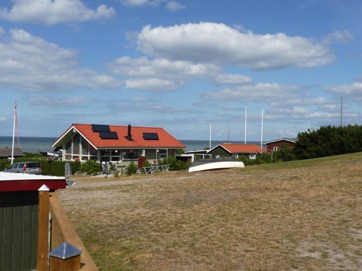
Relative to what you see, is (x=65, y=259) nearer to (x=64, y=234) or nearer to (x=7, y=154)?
(x=64, y=234)

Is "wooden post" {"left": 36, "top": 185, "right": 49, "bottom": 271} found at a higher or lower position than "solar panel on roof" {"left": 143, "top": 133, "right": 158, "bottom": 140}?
lower

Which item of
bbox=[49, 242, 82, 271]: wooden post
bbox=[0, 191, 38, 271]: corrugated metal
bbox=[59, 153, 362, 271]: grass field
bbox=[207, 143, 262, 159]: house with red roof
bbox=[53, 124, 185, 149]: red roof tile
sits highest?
bbox=[53, 124, 185, 149]: red roof tile

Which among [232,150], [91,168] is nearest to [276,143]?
[232,150]

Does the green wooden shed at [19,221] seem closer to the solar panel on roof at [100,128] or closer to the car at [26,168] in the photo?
the car at [26,168]

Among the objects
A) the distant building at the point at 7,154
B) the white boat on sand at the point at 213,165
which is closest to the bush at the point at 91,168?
the white boat on sand at the point at 213,165

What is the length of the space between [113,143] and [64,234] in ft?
145

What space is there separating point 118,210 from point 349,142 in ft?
109

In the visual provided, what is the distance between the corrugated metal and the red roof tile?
130 ft

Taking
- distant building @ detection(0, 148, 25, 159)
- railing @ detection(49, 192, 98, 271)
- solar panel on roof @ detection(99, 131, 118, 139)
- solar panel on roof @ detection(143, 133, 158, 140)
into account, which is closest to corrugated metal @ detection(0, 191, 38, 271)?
railing @ detection(49, 192, 98, 271)

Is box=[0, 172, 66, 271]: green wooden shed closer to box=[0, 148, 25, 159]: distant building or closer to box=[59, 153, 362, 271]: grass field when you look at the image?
box=[59, 153, 362, 271]: grass field

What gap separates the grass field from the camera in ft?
23.2

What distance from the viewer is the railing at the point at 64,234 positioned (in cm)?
296

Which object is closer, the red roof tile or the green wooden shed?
the green wooden shed

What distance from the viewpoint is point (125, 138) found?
50188mm
